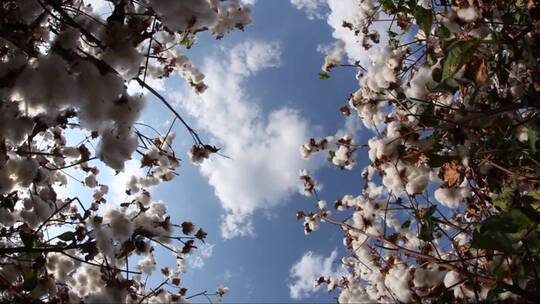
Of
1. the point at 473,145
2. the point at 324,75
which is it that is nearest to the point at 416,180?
the point at 473,145

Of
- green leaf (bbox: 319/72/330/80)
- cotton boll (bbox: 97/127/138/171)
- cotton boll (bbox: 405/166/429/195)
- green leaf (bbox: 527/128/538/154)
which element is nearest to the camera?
green leaf (bbox: 527/128/538/154)

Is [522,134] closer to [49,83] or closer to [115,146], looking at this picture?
[115,146]

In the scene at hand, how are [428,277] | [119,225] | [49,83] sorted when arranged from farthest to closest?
1. [428,277]
2. [119,225]
3. [49,83]

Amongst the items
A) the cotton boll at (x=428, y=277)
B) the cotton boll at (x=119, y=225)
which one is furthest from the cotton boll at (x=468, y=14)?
the cotton boll at (x=119, y=225)

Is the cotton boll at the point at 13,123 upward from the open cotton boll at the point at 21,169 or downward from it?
downward

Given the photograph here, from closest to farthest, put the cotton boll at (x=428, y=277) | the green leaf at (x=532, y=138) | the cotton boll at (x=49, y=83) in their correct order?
the cotton boll at (x=49, y=83) < the green leaf at (x=532, y=138) < the cotton boll at (x=428, y=277)

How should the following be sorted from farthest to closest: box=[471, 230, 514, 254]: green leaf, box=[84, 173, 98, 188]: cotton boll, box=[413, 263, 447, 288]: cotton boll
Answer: box=[84, 173, 98, 188]: cotton boll
box=[413, 263, 447, 288]: cotton boll
box=[471, 230, 514, 254]: green leaf

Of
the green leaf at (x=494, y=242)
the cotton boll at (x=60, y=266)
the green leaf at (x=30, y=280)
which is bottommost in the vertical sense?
the green leaf at (x=494, y=242)

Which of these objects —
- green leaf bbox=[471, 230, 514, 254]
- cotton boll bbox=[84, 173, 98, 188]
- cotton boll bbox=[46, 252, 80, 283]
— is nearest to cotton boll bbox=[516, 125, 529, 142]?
green leaf bbox=[471, 230, 514, 254]

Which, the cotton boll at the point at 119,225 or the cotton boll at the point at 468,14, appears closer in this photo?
the cotton boll at the point at 468,14

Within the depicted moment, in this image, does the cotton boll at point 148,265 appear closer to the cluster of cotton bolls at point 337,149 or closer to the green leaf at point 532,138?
the cluster of cotton bolls at point 337,149

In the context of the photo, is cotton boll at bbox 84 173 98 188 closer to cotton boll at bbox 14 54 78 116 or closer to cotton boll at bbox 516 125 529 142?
cotton boll at bbox 14 54 78 116

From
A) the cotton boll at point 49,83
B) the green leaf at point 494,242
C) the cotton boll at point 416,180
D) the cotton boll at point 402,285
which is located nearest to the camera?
the green leaf at point 494,242

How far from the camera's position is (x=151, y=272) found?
4.95 m
